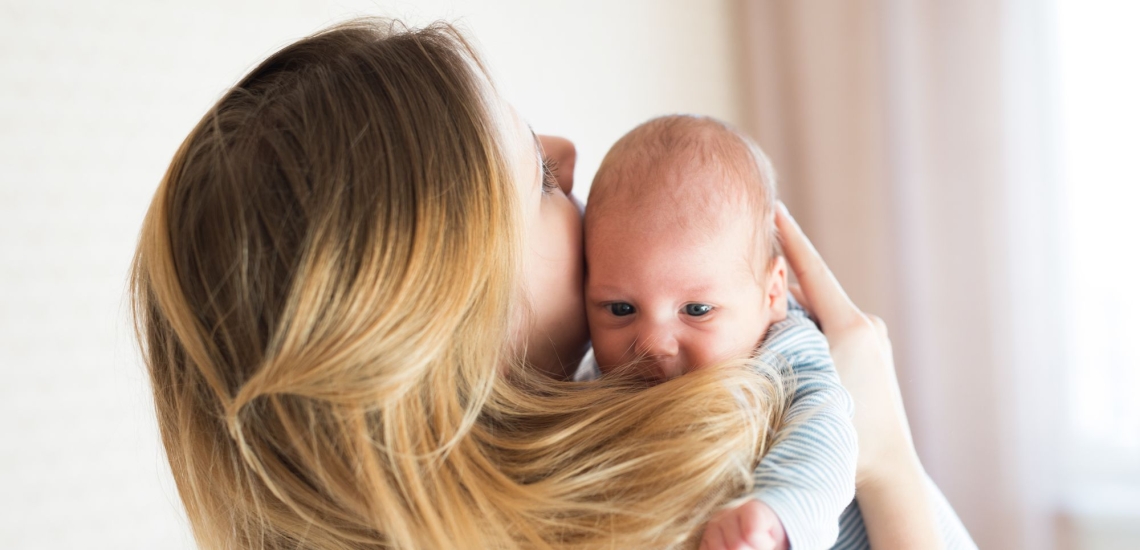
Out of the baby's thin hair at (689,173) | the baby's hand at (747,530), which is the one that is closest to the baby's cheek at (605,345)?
the baby's thin hair at (689,173)

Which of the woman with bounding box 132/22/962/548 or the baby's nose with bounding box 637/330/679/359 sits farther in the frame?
the baby's nose with bounding box 637/330/679/359

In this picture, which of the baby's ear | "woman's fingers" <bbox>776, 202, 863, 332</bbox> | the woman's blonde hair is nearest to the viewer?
the woman's blonde hair

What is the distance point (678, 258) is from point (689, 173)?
116 millimetres

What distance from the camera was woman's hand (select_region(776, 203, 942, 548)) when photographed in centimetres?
95

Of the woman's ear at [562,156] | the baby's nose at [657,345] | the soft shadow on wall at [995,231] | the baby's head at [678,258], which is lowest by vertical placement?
the soft shadow on wall at [995,231]

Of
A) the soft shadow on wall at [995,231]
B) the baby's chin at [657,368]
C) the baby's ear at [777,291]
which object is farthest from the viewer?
the soft shadow on wall at [995,231]

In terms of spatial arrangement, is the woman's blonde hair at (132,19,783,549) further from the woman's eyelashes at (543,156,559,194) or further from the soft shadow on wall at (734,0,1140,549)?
the soft shadow on wall at (734,0,1140,549)

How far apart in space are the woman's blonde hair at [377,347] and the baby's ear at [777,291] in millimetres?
266

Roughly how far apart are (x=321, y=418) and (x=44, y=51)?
2.98ft

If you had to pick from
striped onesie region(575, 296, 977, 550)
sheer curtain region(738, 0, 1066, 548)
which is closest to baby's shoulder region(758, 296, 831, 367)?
striped onesie region(575, 296, 977, 550)

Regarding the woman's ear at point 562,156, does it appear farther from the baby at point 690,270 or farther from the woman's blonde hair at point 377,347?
the woman's blonde hair at point 377,347

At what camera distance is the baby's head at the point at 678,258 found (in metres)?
0.90

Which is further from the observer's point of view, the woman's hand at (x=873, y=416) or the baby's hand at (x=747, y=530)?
the woman's hand at (x=873, y=416)

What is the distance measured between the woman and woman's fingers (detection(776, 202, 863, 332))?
0.37 m
